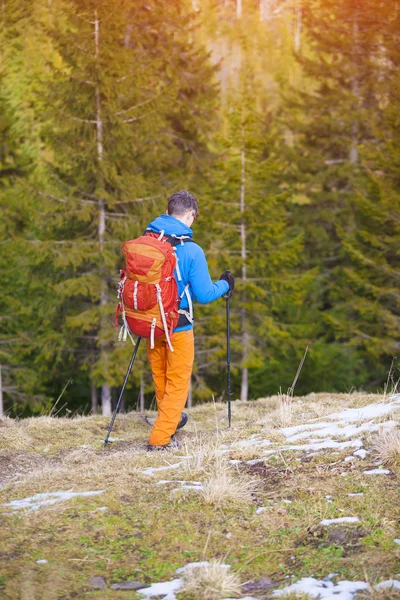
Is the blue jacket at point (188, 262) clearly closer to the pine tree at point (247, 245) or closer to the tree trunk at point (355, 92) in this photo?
the pine tree at point (247, 245)

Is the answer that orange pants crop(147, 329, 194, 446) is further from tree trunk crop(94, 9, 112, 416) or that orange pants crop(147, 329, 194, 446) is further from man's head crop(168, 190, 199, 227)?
tree trunk crop(94, 9, 112, 416)

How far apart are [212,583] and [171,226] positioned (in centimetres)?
334

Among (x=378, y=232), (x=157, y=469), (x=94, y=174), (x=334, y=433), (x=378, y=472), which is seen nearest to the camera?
(x=378, y=472)

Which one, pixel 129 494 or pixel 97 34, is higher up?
pixel 97 34

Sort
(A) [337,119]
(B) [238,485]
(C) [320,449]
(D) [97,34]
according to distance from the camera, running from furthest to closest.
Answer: (A) [337,119], (D) [97,34], (C) [320,449], (B) [238,485]

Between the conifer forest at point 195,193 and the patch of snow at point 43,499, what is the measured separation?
10297mm

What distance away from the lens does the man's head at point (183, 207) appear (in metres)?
5.85

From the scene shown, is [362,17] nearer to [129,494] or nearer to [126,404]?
[126,404]

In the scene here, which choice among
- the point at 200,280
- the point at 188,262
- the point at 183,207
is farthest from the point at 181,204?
the point at 200,280

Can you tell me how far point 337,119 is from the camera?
2616cm

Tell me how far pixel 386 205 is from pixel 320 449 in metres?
17.9

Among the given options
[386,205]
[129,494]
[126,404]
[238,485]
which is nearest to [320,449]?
[238,485]

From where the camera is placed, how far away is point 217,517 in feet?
13.1

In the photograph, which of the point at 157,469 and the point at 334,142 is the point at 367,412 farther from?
the point at 334,142
